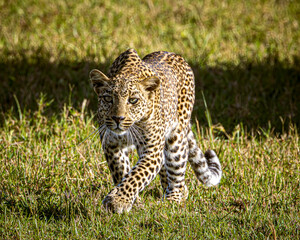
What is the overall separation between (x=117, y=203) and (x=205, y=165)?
1674 millimetres

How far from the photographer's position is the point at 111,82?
5.21 m

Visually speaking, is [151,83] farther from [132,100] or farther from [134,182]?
[134,182]

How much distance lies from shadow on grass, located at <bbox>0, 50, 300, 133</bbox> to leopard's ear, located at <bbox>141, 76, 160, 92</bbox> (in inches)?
112

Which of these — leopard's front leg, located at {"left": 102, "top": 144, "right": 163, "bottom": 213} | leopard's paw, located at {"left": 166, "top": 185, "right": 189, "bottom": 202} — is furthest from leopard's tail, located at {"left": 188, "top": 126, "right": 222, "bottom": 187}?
leopard's front leg, located at {"left": 102, "top": 144, "right": 163, "bottom": 213}

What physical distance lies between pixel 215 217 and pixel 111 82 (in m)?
1.61

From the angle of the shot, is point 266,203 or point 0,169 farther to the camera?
point 0,169

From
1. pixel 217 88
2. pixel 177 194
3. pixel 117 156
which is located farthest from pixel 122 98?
pixel 217 88

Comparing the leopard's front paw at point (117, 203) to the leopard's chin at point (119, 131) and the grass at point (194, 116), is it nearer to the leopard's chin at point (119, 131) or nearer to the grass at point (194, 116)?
the grass at point (194, 116)

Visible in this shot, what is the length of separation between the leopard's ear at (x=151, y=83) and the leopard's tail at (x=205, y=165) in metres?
1.32

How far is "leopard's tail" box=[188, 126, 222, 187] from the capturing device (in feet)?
20.1

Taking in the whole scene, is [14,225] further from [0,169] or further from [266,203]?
[266,203]

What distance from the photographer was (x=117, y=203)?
5.02 metres

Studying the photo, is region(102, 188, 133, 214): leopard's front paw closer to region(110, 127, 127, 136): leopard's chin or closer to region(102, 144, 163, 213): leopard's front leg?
region(102, 144, 163, 213): leopard's front leg

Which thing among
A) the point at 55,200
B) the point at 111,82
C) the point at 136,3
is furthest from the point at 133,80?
the point at 136,3
